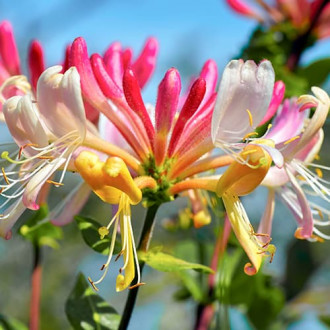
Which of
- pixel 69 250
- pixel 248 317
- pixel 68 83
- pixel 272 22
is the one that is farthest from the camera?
pixel 69 250

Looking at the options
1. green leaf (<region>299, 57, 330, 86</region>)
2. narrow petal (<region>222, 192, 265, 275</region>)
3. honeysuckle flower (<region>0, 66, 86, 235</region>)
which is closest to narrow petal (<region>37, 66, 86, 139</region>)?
honeysuckle flower (<region>0, 66, 86, 235</region>)

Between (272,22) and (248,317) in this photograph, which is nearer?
(248,317)

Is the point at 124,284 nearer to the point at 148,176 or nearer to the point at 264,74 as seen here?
the point at 148,176

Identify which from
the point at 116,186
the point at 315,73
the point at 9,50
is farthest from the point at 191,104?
the point at 315,73

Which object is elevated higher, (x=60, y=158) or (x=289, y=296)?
(x=60, y=158)

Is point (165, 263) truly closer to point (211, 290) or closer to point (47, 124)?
point (47, 124)

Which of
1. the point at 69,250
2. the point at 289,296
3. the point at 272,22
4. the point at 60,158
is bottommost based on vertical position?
the point at 69,250

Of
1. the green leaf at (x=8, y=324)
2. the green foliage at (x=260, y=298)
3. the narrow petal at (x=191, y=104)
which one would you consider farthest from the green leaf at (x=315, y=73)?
the green leaf at (x=8, y=324)

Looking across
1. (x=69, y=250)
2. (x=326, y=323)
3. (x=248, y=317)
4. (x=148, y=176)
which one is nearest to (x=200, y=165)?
(x=148, y=176)
